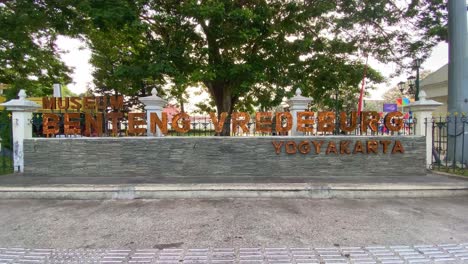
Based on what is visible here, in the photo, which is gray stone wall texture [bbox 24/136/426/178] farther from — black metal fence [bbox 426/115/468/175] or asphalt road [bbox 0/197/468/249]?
asphalt road [bbox 0/197/468/249]

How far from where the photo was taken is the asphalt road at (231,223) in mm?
3955

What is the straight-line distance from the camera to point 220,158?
7793mm

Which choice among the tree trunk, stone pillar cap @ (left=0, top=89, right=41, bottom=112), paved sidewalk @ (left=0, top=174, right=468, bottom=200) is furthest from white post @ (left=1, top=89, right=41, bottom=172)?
the tree trunk

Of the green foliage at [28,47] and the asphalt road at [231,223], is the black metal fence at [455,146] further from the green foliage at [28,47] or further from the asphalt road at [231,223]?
the green foliage at [28,47]

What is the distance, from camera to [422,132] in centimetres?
810

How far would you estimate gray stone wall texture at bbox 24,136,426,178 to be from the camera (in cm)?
779

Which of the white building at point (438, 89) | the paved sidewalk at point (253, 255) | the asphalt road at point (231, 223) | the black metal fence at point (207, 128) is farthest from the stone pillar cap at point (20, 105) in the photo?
the white building at point (438, 89)

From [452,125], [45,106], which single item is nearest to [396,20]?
[452,125]

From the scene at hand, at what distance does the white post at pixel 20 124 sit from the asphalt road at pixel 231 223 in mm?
2718

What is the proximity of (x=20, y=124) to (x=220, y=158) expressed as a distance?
20.5 feet

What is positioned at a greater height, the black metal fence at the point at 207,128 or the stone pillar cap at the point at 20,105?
the stone pillar cap at the point at 20,105

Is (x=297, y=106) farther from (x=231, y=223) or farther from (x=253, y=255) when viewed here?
(x=253, y=255)

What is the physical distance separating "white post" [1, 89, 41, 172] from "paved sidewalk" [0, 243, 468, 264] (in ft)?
18.4

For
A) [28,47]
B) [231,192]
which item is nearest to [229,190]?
[231,192]
